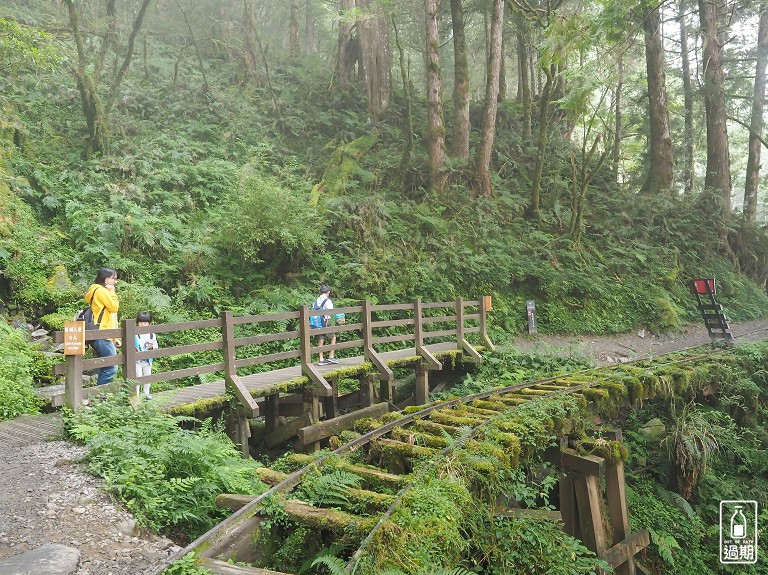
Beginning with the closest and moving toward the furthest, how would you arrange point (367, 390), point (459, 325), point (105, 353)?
1. point (105, 353)
2. point (367, 390)
3. point (459, 325)

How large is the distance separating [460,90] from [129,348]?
16410 millimetres

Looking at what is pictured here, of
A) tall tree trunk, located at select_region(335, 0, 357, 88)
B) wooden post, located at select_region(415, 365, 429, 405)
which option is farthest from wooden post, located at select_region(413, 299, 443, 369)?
tall tree trunk, located at select_region(335, 0, 357, 88)

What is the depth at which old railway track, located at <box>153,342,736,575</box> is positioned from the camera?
13.5 ft

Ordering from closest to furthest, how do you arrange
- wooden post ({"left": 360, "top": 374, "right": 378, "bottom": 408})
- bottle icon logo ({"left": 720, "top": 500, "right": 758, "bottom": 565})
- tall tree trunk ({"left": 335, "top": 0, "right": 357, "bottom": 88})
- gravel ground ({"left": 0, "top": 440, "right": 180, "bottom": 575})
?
gravel ground ({"left": 0, "top": 440, "right": 180, "bottom": 575})
bottle icon logo ({"left": 720, "top": 500, "right": 758, "bottom": 565})
wooden post ({"left": 360, "top": 374, "right": 378, "bottom": 408})
tall tree trunk ({"left": 335, "top": 0, "right": 357, "bottom": 88})

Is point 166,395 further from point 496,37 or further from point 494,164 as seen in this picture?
point 494,164

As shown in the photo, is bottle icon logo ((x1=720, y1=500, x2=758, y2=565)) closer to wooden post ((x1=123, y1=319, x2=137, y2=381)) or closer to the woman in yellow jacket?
wooden post ((x1=123, y1=319, x2=137, y2=381))

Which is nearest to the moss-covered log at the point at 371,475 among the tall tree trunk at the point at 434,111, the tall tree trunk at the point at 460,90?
the tall tree trunk at the point at 434,111

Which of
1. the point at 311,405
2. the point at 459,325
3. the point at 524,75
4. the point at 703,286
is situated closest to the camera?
the point at 311,405

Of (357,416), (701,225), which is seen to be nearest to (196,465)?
(357,416)

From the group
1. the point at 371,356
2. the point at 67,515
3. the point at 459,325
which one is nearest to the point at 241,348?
the point at 371,356

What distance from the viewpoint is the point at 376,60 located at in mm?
22016

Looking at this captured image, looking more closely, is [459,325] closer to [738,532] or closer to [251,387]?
[251,387]

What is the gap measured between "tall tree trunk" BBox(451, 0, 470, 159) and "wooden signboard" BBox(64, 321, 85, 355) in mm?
15839

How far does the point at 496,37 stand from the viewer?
18203 mm
